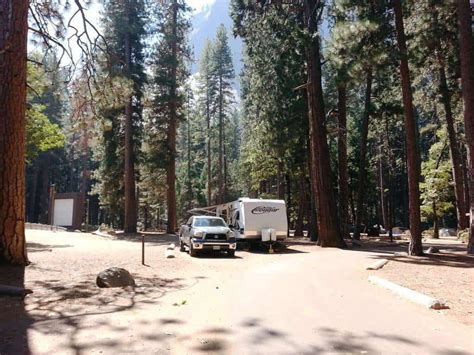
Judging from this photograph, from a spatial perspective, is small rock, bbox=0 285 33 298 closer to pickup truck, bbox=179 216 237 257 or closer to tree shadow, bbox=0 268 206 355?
tree shadow, bbox=0 268 206 355

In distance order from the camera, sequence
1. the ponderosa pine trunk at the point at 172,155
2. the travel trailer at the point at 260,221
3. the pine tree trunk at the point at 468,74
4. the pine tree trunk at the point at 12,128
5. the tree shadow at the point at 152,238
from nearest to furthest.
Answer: the pine tree trunk at the point at 12,128, the pine tree trunk at the point at 468,74, the travel trailer at the point at 260,221, the tree shadow at the point at 152,238, the ponderosa pine trunk at the point at 172,155

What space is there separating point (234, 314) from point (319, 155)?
15715 mm

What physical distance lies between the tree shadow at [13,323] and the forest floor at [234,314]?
1 centimetres

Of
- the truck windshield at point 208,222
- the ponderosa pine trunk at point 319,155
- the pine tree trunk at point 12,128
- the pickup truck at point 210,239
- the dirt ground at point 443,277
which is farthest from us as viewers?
the ponderosa pine trunk at point 319,155

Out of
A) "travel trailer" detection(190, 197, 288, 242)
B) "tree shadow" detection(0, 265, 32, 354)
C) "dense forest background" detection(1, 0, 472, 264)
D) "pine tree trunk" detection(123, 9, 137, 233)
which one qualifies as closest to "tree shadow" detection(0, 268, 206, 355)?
"tree shadow" detection(0, 265, 32, 354)

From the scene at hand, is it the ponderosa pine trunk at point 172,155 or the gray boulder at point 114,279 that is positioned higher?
the ponderosa pine trunk at point 172,155

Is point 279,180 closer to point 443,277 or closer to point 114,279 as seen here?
point 443,277

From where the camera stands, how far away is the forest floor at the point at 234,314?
5039 mm

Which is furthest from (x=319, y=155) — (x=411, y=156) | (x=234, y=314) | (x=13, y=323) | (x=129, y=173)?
(x=13, y=323)

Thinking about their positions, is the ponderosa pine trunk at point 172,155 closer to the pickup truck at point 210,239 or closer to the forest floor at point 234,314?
the pickup truck at point 210,239

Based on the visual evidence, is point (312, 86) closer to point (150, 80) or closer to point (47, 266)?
point (47, 266)

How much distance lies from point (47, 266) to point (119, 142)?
2479cm

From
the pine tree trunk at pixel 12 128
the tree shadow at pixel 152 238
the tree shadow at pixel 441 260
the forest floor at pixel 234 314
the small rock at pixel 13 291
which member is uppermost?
the pine tree trunk at pixel 12 128

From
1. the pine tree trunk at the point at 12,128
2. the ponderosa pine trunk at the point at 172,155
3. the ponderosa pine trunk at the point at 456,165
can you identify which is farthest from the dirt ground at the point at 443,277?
the ponderosa pine trunk at the point at 172,155
